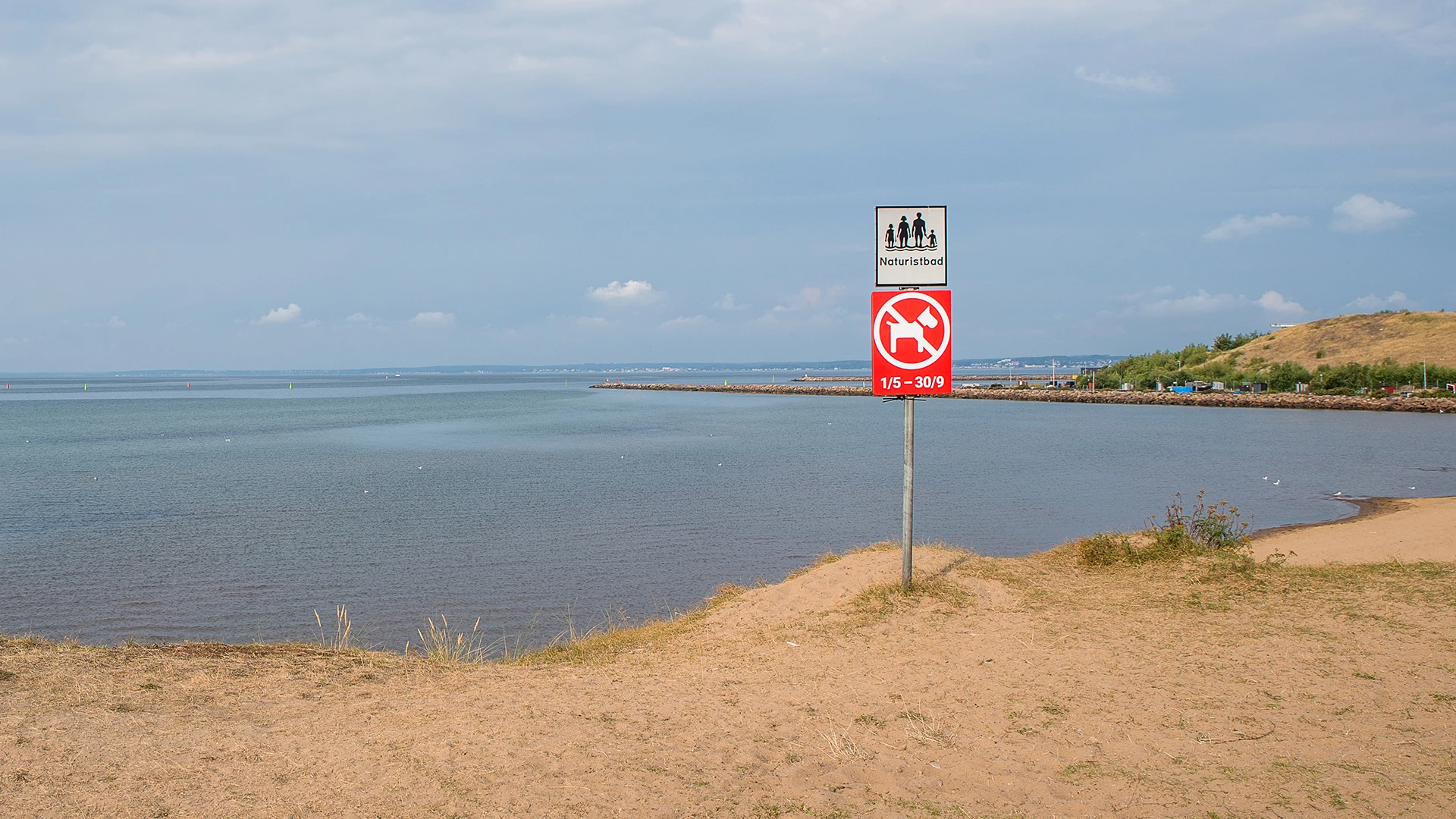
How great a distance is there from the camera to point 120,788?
15.0 ft

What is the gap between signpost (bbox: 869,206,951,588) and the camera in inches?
361

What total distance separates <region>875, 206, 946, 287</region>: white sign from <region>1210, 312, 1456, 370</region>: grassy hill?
88.5 m

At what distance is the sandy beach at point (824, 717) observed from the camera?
473cm

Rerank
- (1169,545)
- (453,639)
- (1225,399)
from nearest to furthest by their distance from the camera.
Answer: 1. (1169,545)
2. (453,639)
3. (1225,399)

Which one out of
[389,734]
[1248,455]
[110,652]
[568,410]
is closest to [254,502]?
[110,652]

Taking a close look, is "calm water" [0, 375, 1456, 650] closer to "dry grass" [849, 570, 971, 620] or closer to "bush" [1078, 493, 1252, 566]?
"dry grass" [849, 570, 971, 620]

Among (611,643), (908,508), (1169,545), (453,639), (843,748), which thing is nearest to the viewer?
(843,748)

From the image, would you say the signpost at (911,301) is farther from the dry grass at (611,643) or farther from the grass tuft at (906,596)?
the dry grass at (611,643)

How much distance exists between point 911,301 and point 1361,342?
99.5 metres

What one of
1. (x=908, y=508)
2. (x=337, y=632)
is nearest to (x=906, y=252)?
(x=908, y=508)

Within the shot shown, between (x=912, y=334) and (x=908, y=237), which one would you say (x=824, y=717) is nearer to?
(x=912, y=334)

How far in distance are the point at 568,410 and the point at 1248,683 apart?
250 ft

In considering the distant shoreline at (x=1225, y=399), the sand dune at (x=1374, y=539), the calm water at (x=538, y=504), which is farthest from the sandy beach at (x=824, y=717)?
the distant shoreline at (x=1225, y=399)

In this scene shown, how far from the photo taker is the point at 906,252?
921cm
